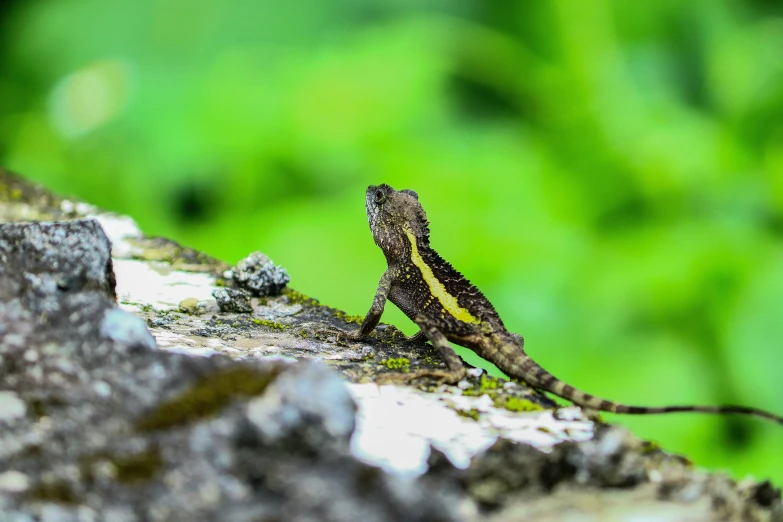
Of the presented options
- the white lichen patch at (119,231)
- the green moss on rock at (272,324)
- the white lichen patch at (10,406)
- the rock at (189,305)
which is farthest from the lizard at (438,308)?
the white lichen patch at (119,231)

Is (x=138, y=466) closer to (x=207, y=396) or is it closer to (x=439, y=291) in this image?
(x=207, y=396)

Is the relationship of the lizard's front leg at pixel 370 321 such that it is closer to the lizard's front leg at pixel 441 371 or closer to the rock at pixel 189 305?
the lizard's front leg at pixel 441 371

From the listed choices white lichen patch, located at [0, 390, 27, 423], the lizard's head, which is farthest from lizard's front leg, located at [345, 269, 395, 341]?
white lichen patch, located at [0, 390, 27, 423]

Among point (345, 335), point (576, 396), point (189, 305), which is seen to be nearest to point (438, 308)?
point (345, 335)

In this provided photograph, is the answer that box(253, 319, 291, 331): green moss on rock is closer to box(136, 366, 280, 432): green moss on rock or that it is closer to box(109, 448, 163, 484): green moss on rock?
box(136, 366, 280, 432): green moss on rock

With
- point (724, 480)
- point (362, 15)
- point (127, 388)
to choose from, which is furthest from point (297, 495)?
A: point (362, 15)
